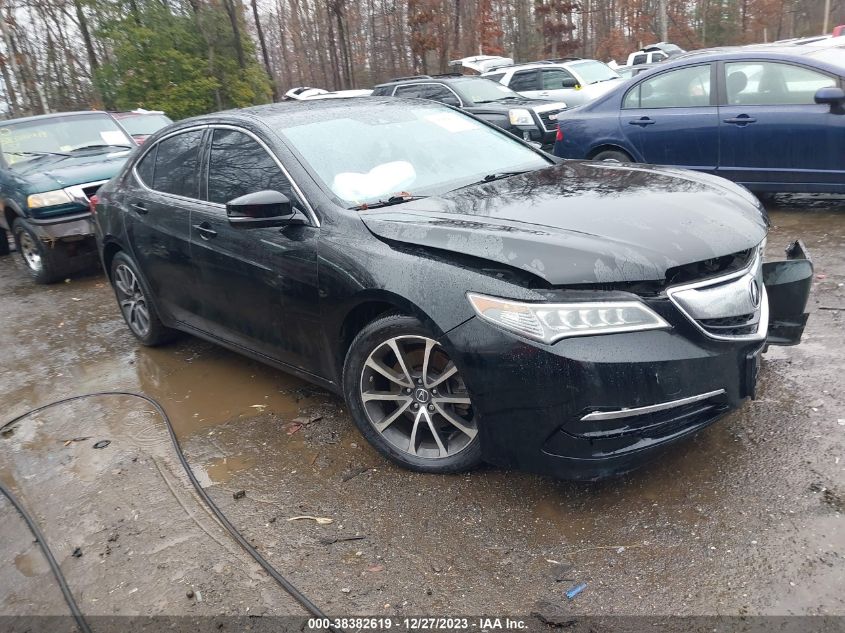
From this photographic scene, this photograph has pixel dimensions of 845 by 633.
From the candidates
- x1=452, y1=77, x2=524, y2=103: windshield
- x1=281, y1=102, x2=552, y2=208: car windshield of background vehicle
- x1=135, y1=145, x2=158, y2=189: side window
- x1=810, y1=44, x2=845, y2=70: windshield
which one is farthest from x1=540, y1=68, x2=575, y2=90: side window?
x1=135, y1=145, x2=158, y2=189: side window

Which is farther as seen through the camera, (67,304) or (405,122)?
(67,304)

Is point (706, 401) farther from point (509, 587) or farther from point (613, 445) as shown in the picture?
point (509, 587)

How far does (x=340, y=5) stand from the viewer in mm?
27797

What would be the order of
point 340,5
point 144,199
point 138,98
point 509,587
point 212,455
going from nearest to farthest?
point 509,587
point 212,455
point 144,199
point 138,98
point 340,5

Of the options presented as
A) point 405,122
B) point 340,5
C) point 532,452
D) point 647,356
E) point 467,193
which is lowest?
point 532,452

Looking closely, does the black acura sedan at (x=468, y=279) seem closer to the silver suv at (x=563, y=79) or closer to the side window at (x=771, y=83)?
the side window at (x=771, y=83)

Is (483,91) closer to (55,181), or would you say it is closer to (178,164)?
(55,181)

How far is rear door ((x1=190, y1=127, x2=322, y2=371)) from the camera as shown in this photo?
3.52 metres

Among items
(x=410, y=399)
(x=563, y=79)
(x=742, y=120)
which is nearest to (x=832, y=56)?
(x=742, y=120)

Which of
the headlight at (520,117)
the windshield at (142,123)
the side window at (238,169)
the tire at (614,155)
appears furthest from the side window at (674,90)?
the windshield at (142,123)

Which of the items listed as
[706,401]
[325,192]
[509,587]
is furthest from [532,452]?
[325,192]

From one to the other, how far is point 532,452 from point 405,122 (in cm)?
225

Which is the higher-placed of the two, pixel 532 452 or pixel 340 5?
pixel 340 5

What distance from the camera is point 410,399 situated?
3.22 meters
